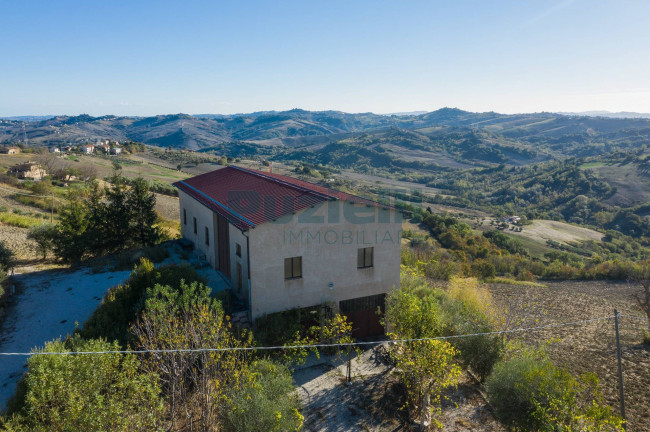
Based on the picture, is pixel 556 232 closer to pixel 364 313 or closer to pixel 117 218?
pixel 364 313

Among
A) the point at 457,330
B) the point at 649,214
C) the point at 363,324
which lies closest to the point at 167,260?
the point at 363,324

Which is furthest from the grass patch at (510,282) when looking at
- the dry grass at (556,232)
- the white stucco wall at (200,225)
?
the dry grass at (556,232)

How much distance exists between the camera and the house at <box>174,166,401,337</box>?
45.6ft

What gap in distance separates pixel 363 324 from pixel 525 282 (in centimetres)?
2282

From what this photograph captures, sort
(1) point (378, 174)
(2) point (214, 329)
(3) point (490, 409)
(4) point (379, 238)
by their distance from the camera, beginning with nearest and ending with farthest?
1. (2) point (214, 329)
2. (3) point (490, 409)
3. (4) point (379, 238)
4. (1) point (378, 174)

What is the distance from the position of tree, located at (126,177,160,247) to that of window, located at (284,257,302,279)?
583 inches

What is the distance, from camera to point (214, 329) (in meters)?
9.62

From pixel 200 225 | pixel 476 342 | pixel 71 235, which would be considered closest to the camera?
pixel 476 342

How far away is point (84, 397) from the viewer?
773cm

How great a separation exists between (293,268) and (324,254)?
4.56 feet

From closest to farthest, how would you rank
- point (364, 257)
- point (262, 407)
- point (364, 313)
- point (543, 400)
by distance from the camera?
point (262, 407) → point (543, 400) → point (364, 257) → point (364, 313)

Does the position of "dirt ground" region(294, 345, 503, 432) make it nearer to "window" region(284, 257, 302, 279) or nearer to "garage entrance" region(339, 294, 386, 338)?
"garage entrance" region(339, 294, 386, 338)

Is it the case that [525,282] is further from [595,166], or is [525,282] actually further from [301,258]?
[595,166]

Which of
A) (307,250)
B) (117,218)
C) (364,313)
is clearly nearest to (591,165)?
(364,313)
